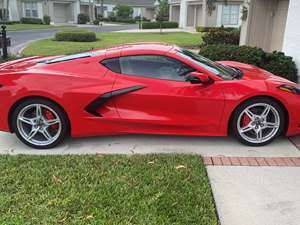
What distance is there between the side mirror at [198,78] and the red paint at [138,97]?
54 millimetres

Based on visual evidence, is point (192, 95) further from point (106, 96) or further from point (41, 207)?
point (41, 207)

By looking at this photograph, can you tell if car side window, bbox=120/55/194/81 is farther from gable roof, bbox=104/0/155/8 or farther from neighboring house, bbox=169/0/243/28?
gable roof, bbox=104/0/155/8

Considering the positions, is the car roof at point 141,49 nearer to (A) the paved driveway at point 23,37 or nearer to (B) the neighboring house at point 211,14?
(A) the paved driveway at point 23,37

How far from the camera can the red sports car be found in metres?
4.39

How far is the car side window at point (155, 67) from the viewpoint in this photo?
4465 mm

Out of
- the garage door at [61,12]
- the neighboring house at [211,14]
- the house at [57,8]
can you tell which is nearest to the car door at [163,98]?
the neighboring house at [211,14]

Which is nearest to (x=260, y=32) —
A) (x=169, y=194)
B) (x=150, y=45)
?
(x=150, y=45)

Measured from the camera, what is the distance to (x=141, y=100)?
4426 mm

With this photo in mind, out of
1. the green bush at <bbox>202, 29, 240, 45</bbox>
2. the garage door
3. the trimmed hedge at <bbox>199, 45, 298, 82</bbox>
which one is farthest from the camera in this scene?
the garage door

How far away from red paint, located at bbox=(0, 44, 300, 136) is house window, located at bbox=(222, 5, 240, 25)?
104 feet

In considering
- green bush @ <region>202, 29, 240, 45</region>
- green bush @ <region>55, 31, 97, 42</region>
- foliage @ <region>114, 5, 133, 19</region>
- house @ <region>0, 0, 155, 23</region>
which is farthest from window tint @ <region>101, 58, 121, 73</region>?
foliage @ <region>114, 5, 133, 19</region>

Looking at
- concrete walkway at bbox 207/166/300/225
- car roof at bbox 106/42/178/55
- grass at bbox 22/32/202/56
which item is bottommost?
grass at bbox 22/32/202/56

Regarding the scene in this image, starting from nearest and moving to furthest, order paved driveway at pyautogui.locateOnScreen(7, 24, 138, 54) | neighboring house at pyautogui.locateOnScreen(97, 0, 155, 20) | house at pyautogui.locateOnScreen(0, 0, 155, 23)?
paved driveway at pyautogui.locateOnScreen(7, 24, 138, 54) → house at pyautogui.locateOnScreen(0, 0, 155, 23) → neighboring house at pyautogui.locateOnScreen(97, 0, 155, 20)

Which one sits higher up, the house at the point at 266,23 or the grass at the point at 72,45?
the house at the point at 266,23
